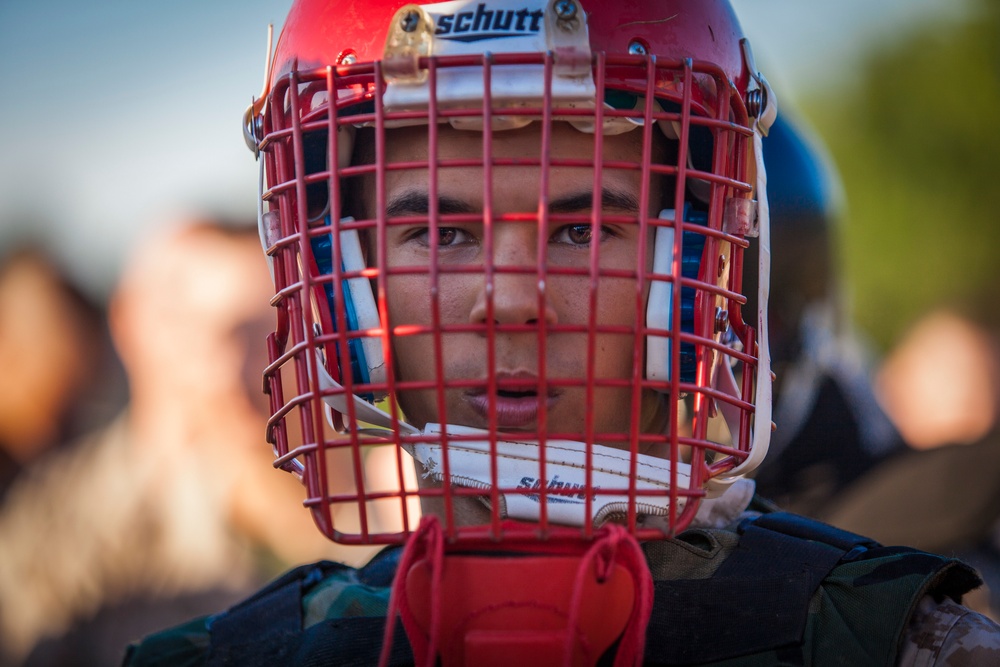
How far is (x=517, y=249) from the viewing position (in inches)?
72.2

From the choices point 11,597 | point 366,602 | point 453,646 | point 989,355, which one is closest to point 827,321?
point 989,355

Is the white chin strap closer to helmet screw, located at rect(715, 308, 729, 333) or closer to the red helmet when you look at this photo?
the red helmet

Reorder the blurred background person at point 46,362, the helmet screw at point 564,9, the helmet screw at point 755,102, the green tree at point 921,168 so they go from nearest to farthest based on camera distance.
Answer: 1. the helmet screw at point 564,9
2. the helmet screw at point 755,102
3. the blurred background person at point 46,362
4. the green tree at point 921,168

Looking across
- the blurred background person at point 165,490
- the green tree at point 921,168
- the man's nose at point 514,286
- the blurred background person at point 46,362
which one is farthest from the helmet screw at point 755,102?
the blurred background person at point 46,362

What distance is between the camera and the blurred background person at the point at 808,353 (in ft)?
12.3

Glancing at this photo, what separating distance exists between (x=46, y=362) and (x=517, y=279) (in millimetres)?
3979

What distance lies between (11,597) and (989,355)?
441cm

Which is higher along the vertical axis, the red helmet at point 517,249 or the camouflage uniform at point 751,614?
the red helmet at point 517,249

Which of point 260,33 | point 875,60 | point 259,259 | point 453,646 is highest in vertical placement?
point 260,33

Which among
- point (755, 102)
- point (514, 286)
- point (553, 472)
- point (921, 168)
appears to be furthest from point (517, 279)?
point (921, 168)

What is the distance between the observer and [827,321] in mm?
4172

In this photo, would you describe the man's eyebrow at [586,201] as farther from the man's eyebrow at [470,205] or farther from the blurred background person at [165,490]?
the blurred background person at [165,490]

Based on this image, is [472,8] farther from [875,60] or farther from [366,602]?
[875,60]

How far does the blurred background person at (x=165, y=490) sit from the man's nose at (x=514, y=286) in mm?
3292
